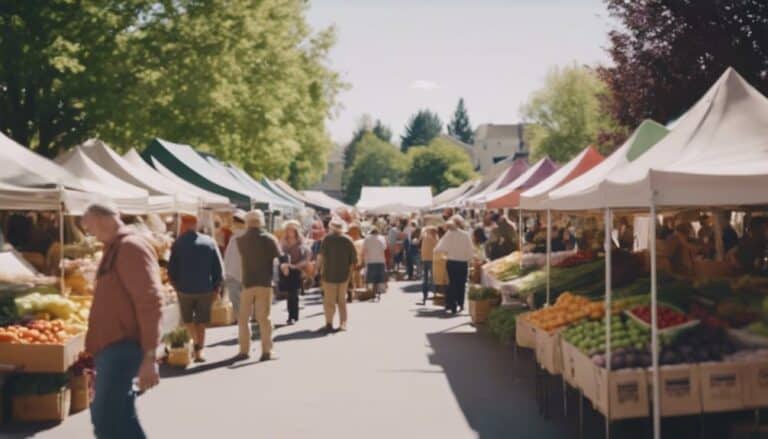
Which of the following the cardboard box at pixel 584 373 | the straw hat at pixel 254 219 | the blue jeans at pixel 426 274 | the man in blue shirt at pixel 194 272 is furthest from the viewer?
the blue jeans at pixel 426 274

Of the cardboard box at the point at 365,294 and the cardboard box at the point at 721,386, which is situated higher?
the cardboard box at the point at 721,386

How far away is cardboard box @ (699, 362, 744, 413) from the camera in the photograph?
7.00m

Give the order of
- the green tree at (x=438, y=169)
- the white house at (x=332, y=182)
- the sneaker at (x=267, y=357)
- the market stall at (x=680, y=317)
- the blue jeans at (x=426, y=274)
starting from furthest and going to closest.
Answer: the white house at (x=332, y=182) < the green tree at (x=438, y=169) < the blue jeans at (x=426, y=274) < the sneaker at (x=267, y=357) < the market stall at (x=680, y=317)

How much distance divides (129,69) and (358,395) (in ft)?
57.6

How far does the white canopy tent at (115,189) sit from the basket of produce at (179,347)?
2.15m

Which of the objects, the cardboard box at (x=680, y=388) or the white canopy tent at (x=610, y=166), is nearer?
the cardboard box at (x=680, y=388)

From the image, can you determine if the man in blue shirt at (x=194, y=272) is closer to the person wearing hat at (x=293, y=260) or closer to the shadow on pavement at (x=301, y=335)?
the shadow on pavement at (x=301, y=335)

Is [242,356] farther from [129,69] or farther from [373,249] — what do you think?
[129,69]

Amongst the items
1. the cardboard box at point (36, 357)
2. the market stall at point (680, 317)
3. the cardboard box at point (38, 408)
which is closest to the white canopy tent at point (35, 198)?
the cardboard box at point (36, 357)

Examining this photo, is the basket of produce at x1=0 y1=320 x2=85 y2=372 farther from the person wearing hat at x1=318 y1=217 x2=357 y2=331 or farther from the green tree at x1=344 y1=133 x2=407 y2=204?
the green tree at x1=344 y1=133 x2=407 y2=204

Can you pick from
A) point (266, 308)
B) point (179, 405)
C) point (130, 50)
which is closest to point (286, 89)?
point (130, 50)

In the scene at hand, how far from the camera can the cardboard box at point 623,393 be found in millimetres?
6938

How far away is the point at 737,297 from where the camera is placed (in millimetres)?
8961

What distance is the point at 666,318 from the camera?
8.02 meters
